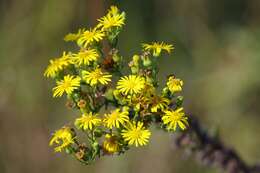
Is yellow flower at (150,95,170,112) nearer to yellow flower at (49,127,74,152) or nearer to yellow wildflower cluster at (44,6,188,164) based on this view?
yellow wildflower cluster at (44,6,188,164)

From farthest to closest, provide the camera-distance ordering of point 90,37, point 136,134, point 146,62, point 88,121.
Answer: point 90,37 < point 146,62 < point 88,121 < point 136,134

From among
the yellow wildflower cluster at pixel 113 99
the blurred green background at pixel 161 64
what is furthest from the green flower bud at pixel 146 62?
the blurred green background at pixel 161 64

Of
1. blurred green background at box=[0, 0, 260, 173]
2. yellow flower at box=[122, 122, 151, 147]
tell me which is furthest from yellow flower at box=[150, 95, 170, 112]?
blurred green background at box=[0, 0, 260, 173]

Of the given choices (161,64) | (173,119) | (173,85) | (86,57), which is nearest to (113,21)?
(86,57)

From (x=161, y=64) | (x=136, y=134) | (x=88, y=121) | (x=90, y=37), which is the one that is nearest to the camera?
(x=136, y=134)

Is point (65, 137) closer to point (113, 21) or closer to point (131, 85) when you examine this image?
point (131, 85)

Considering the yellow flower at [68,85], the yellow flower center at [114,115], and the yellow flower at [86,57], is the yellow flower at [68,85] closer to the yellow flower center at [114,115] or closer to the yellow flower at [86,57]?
the yellow flower at [86,57]

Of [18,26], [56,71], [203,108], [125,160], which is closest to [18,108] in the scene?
[18,26]

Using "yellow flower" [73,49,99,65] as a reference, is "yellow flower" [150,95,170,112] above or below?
below
